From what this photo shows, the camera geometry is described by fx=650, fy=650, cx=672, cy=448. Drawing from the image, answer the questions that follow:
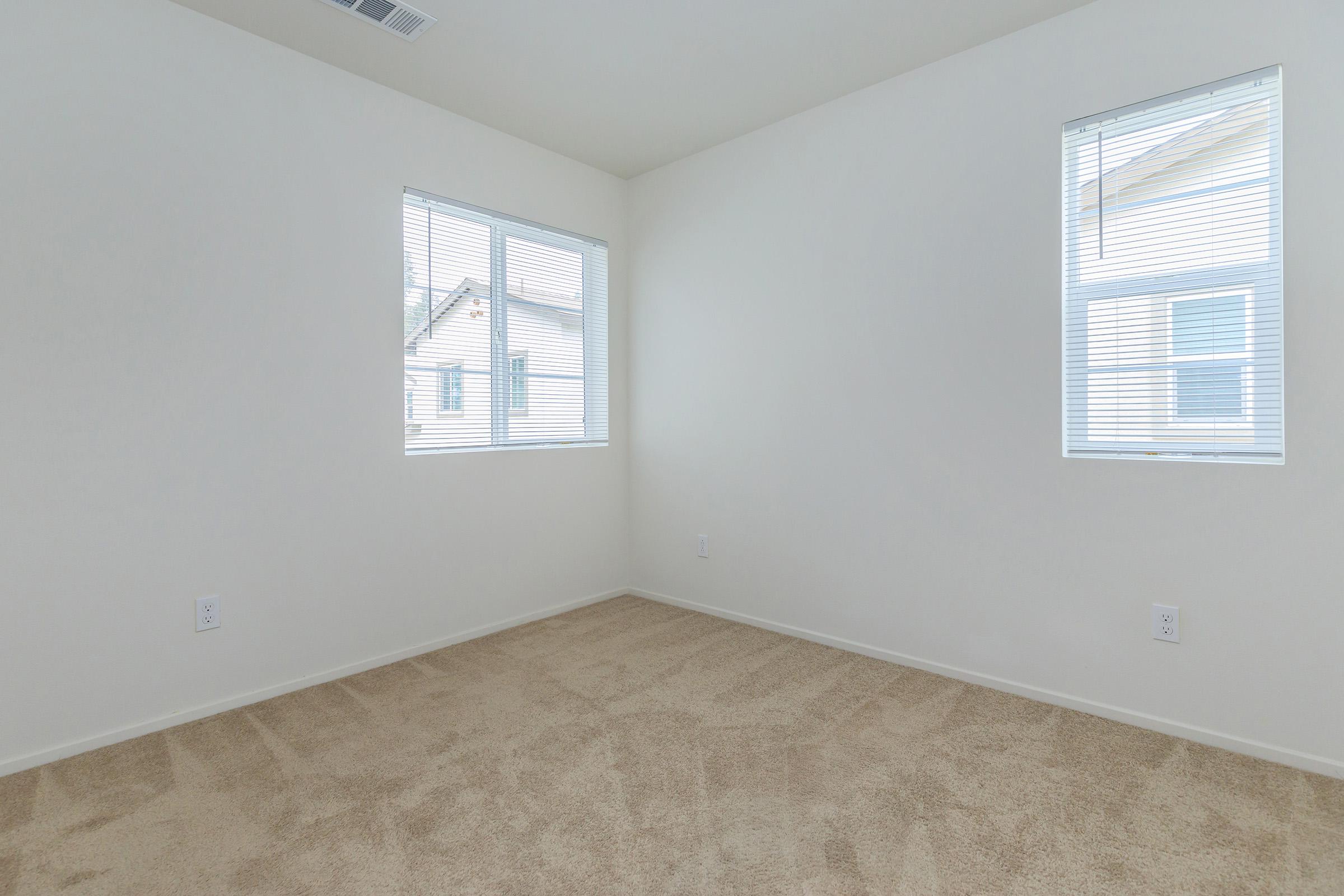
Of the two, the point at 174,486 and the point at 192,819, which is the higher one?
the point at 174,486

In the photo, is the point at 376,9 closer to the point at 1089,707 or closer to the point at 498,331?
the point at 498,331

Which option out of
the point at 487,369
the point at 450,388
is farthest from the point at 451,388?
the point at 487,369

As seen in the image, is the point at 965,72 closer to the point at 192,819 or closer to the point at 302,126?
the point at 302,126

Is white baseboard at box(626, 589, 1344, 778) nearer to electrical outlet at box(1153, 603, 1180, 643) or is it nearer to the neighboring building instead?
electrical outlet at box(1153, 603, 1180, 643)

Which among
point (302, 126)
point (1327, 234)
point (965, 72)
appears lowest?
point (1327, 234)

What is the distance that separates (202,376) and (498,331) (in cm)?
143

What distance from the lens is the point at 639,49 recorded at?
2799mm

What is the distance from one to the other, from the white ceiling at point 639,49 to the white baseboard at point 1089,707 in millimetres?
2699

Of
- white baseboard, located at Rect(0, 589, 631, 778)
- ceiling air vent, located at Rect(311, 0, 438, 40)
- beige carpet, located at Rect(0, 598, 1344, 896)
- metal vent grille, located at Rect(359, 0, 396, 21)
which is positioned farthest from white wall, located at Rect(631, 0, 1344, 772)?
metal vent grille, located at Rect(359, 0, 396, 21)

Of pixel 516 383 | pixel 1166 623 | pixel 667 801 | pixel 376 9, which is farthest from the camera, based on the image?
pixel 516 383

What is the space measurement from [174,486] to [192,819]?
1.22m

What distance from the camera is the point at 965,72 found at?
9.23 feet

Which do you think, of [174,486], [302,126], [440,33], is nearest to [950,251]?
[440,33]

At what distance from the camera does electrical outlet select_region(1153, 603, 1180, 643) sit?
92.3 inches
